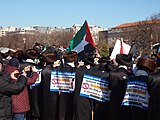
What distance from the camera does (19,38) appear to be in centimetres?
8831

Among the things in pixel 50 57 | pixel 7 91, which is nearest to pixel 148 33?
pixel 50 57

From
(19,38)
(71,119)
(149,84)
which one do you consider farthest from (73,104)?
(19,38)

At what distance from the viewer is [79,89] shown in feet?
22.0

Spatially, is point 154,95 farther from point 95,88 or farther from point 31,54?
point 31,54

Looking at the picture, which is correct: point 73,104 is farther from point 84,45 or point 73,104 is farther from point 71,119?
point 84,45

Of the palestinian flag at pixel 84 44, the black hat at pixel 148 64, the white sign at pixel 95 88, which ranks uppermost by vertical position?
the palestinian flag at pixel 84 44

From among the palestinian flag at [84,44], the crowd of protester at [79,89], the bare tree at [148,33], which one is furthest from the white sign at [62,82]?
the bare tree at [148,33]

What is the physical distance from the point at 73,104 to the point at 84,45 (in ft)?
8.17

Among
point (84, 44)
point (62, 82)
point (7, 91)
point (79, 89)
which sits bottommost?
point (79, 89)

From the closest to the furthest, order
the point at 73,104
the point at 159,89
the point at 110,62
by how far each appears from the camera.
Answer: the point at 159,89 → the point at 73,104 → the point at 110,62

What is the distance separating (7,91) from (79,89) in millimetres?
1994

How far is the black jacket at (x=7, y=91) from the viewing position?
16.5ft

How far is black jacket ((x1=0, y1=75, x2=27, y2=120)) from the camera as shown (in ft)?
16.5

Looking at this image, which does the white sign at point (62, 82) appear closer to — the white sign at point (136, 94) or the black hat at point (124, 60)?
the black hat at point (124, 60)
